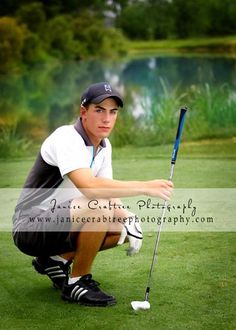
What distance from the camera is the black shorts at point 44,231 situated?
277cm

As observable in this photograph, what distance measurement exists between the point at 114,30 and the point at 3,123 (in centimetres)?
451

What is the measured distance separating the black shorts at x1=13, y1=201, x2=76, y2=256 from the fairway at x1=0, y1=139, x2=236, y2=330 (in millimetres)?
190

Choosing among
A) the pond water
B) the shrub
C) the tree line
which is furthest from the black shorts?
the shrub

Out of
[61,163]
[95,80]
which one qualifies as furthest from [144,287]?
[95,80]

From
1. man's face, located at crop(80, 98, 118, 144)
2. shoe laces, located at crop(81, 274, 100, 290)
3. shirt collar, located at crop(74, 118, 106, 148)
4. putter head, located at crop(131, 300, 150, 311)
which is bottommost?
putter head, located at crop(131, 300, 150, 311)

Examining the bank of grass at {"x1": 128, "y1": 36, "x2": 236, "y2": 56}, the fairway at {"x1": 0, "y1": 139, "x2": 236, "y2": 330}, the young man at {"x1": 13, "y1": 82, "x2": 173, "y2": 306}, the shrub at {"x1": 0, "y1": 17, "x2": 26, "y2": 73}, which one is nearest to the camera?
the fairway at {"x1": 0, "y1": 139, "x2": 236, "y2": 330}

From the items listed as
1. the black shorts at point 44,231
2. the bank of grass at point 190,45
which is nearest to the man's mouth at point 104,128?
the black shorts at point 44,231

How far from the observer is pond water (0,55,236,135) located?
41.5ft

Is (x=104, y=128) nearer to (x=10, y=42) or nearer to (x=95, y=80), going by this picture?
(x=10, y=42)

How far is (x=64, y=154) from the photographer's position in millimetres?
2740

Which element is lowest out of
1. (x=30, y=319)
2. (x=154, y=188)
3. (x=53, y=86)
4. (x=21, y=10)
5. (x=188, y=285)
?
(x=30, y=319)

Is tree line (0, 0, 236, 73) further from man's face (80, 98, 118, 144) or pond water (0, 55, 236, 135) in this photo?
man's face (80, 98, 118, 144)

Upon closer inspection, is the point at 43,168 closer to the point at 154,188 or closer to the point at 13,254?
the point at 154,188

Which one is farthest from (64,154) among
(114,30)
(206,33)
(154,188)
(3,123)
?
(114,30)
